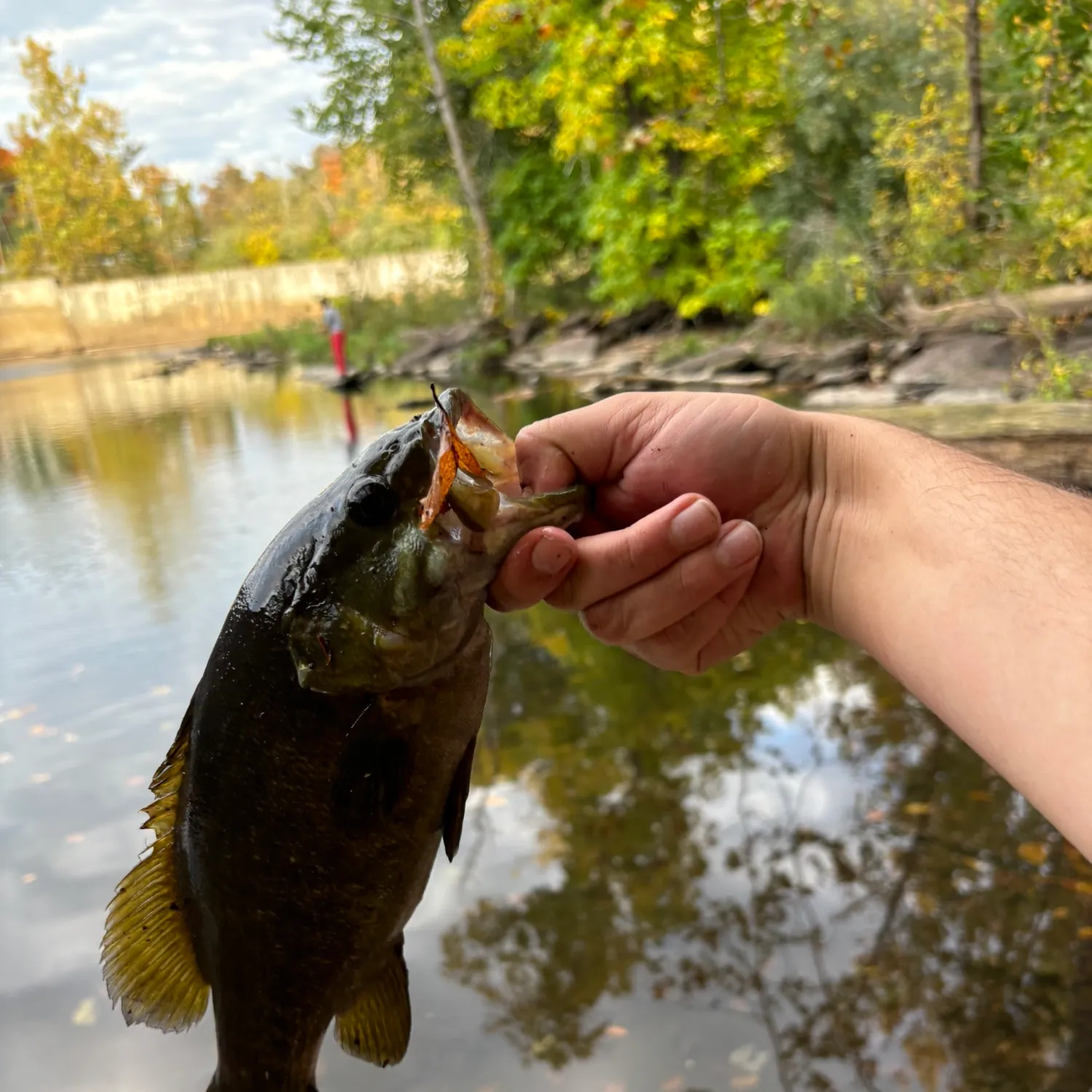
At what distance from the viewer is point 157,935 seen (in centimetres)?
149

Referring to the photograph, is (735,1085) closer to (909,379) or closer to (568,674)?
(568,674)

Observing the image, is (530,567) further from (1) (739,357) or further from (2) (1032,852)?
(1) (739,357)

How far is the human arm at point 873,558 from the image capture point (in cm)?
135

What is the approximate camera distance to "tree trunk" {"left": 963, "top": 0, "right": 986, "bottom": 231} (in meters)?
9.61

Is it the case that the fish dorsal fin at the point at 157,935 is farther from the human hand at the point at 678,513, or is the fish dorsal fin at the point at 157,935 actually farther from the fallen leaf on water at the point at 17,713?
the fallen leaf on water at the point at 17,713

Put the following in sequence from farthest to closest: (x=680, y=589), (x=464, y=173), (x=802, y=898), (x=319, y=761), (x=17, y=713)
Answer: (x=464, y=173), (x=17, y=713), (x=802, y=898), (x=680, y=589), (x=319, y=761)

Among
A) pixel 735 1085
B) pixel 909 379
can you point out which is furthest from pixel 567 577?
pixel 909 379

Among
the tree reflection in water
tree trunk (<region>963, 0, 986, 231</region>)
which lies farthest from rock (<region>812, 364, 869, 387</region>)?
the tree reflection in water

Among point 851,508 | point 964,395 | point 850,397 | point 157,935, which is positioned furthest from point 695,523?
point 850,397

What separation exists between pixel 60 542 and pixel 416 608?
847 cm

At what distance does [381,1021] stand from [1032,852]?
3.04m

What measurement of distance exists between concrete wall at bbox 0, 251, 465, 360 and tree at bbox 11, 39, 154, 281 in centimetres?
443

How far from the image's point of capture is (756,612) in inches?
92.7

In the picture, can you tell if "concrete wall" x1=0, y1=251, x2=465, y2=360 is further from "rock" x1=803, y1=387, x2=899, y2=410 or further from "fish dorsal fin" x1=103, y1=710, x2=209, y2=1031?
"fish dorsal fin" x1=103, y1=710, x2=209, y2=1031
